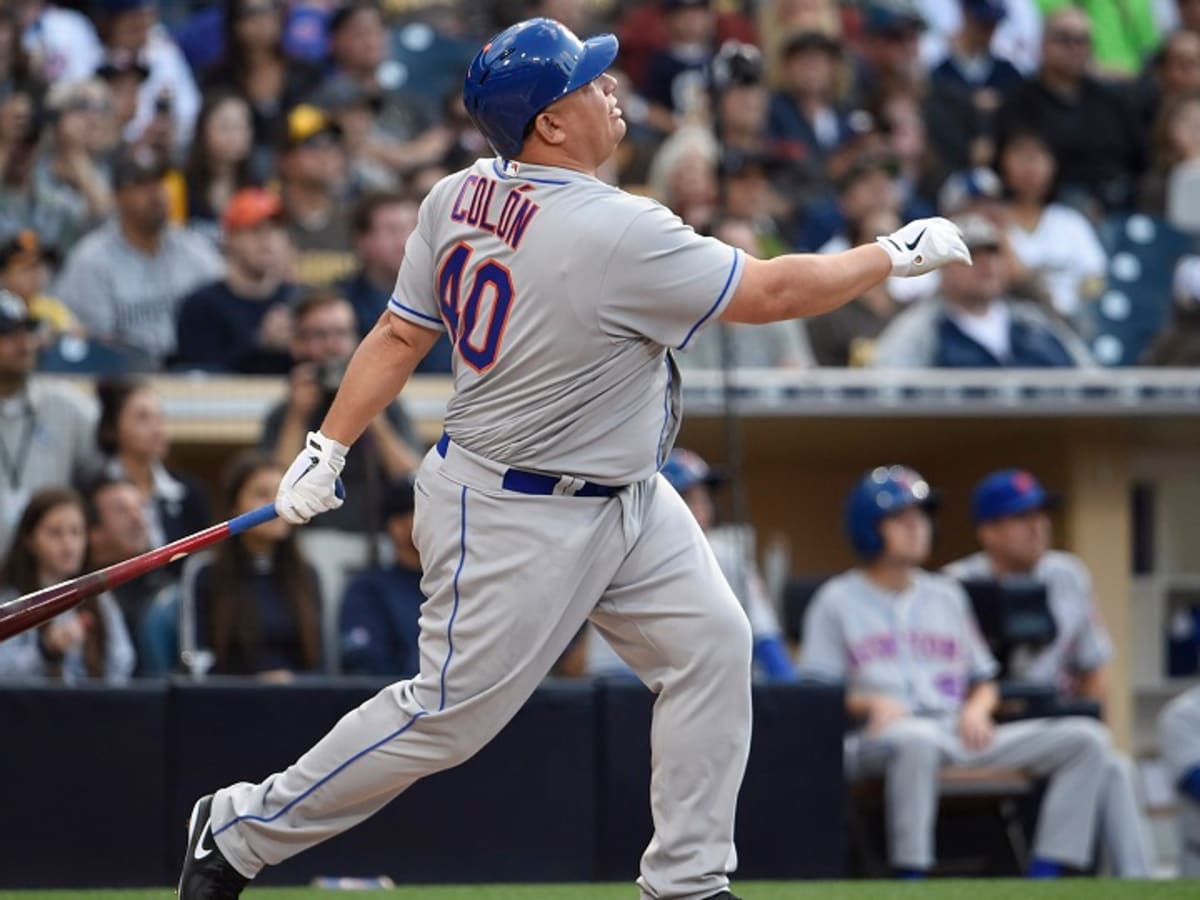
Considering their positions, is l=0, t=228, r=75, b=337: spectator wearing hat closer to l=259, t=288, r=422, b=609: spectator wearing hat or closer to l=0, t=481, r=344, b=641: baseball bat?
l=259, t=288, r=422, b=609: spectator wearing hat

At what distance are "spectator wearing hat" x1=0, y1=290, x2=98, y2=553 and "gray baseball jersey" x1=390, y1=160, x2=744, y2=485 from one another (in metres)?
3.49

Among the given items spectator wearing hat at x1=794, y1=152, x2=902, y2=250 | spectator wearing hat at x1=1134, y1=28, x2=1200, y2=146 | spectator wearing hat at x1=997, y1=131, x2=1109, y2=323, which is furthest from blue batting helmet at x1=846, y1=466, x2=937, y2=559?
spectator wearing hat at x1=1134, y1=28, x2=1200, y2=146

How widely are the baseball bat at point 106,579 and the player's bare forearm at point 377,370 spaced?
16 centimetres

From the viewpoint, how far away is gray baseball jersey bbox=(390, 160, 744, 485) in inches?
171

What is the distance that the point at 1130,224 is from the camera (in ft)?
36.2

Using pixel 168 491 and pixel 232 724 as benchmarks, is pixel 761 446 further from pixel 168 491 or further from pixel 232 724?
pixel 232 724

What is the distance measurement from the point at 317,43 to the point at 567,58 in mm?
6959

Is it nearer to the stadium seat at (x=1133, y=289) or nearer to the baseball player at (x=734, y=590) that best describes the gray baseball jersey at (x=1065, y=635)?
the baseball player at (x=734, y=590)

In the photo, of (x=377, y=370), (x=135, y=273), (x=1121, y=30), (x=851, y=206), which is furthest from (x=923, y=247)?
(x=1121, y=30)

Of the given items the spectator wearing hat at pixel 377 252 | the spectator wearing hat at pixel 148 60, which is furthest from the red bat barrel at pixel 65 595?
the spectator wearing hat at pixel 148 60

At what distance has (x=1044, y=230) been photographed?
1091 centimetres

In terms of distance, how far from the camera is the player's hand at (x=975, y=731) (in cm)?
739

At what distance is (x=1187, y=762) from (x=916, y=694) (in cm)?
93

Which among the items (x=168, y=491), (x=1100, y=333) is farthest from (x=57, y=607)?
(x=1100, y=333)
